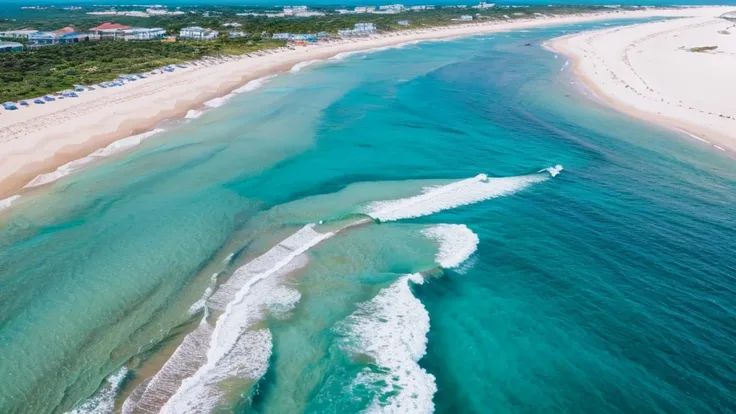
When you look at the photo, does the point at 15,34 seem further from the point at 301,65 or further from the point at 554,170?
the point at 554,170

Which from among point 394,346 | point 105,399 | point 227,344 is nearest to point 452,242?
point 394,346

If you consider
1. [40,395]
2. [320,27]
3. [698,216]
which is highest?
[320,27]

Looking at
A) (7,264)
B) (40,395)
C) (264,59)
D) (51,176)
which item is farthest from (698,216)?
(264,59)

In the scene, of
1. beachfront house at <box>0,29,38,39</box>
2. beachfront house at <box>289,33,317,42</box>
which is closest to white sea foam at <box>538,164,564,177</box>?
beachfront house at <box>289,33,317,42</box>

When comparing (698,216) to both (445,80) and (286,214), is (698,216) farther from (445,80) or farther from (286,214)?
(445,80)

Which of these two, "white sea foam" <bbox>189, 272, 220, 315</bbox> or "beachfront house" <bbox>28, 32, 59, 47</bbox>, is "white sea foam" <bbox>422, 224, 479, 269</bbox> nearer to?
"white sea foam" <bbox>189, 272, 220, 315</bbox>

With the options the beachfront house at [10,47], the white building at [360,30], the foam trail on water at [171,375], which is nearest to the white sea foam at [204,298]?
the foam trail on water at [171,375]
